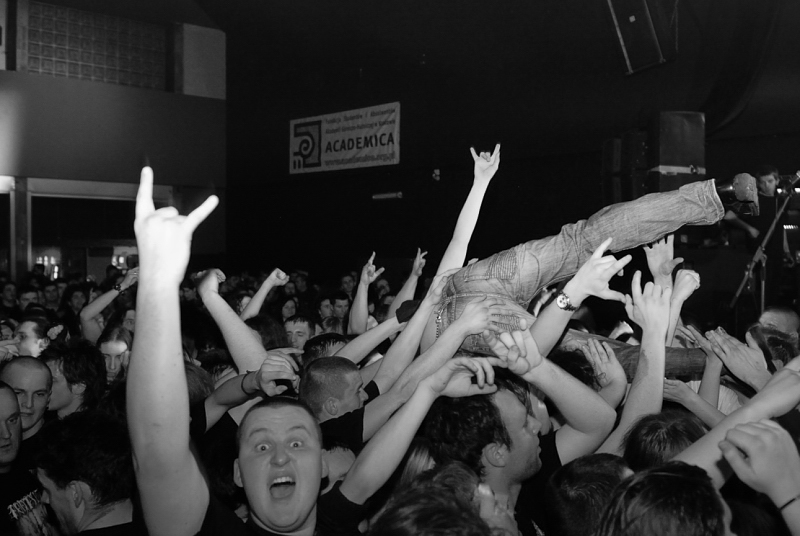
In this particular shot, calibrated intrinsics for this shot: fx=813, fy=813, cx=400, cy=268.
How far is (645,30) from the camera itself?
24.0 feet

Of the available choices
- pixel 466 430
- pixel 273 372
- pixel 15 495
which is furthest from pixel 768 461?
pixel 15 495

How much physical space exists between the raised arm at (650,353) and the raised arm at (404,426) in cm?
47

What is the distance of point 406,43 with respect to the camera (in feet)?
34.4

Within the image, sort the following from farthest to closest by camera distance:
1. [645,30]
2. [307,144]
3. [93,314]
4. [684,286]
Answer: [307,144], [645,30], [93,314], [684,286]

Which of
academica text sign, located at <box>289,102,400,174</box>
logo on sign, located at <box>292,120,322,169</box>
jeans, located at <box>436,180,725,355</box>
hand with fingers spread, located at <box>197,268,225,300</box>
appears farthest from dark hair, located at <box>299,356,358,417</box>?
logo on sign, located at <box>292,120,322,169</box>

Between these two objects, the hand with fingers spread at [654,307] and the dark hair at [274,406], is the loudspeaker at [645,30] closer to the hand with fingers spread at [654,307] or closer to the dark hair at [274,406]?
the hand with fingers spread at [654,307]

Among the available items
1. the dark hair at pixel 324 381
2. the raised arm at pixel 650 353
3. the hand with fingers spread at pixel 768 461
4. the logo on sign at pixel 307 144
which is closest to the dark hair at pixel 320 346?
the dark hair at pixel 324 381

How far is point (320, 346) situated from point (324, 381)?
106 cm

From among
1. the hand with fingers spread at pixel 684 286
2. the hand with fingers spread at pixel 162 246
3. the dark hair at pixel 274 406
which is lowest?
the dark hair at pixel 274 406

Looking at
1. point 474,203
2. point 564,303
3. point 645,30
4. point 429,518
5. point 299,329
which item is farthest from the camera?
point 645,30

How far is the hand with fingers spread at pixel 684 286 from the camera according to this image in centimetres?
255

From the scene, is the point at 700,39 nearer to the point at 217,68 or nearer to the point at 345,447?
the point at 345,447

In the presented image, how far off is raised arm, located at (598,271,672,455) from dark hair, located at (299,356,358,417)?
93cm

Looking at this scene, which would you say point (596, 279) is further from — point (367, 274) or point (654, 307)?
point (367, 274)
